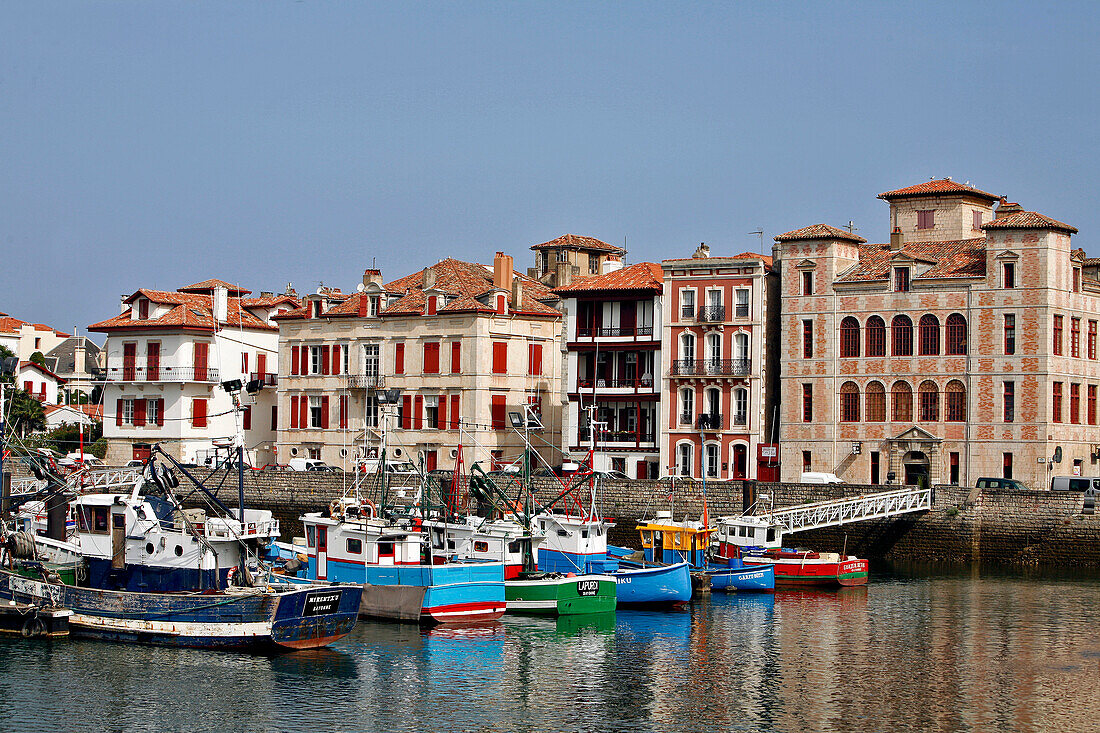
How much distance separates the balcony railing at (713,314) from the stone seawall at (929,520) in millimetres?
9880

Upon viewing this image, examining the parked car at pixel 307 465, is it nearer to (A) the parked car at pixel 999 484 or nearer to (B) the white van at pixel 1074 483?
(A) the parked car at pixel 999 484

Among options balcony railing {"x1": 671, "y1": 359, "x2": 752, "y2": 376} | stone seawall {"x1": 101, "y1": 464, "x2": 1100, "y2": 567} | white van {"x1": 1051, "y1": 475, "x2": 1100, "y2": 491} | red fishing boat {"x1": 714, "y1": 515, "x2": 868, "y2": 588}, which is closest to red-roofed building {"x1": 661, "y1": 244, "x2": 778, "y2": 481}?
balcony railing {"x1": 671, "y1": 359, "x2": 752, "y2": 376}

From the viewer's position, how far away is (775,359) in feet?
274

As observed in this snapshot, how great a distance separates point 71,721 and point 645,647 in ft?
56.7

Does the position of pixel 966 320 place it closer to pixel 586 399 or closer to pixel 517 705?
pixel 586 399

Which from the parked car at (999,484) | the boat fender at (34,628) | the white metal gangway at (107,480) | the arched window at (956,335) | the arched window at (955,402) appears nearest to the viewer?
the boat fender at (34,628)

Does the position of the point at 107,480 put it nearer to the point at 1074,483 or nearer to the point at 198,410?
the point at 1074,483

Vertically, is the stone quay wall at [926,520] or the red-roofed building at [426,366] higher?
the red-roofed building at [426,366]

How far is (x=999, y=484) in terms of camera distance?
238 ft

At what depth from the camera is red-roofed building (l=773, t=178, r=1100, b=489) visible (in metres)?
75.4

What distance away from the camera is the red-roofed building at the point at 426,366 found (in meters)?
87.1

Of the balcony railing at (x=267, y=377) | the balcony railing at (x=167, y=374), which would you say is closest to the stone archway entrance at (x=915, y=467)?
the balcony railing at (x=267, y=377)

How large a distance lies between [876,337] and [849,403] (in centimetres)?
358

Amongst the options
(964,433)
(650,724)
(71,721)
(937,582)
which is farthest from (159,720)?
(964,433)
